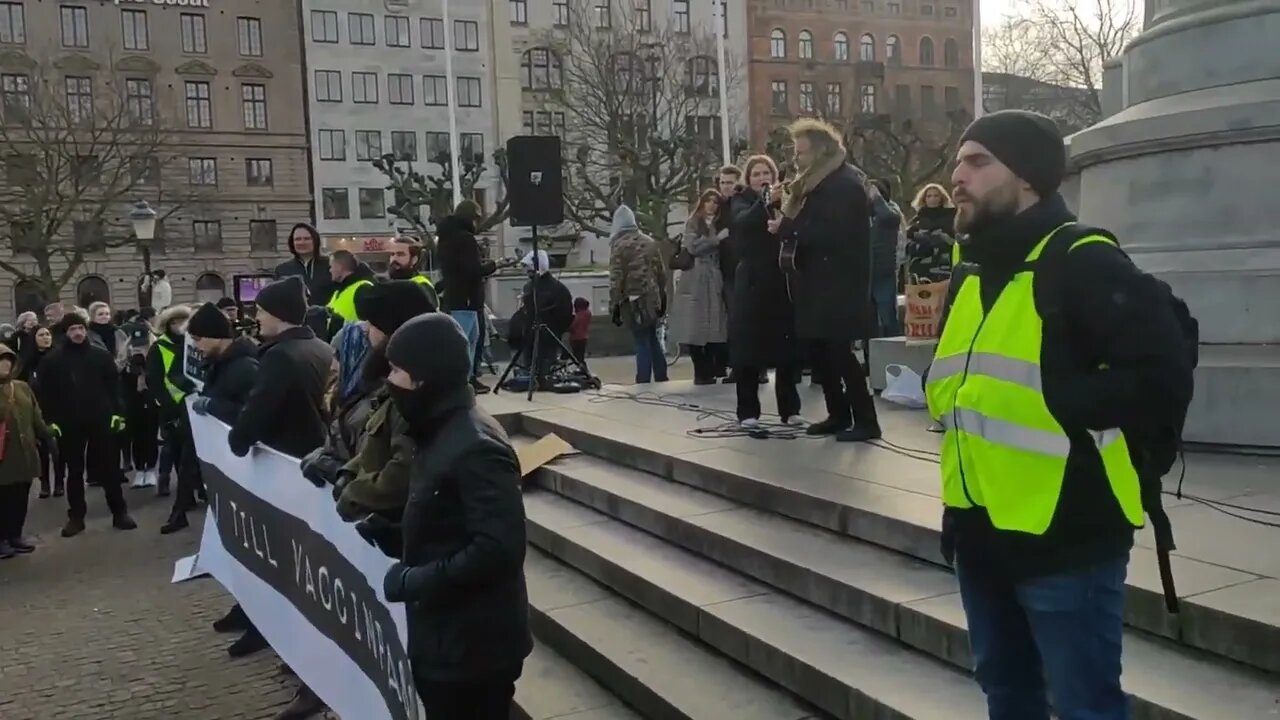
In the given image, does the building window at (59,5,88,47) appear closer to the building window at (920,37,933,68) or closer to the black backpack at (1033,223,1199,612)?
the building window at (920,37,933,68)

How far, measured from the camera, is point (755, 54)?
203 ft

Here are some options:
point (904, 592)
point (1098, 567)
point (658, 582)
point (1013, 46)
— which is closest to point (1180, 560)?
point (904, 592)

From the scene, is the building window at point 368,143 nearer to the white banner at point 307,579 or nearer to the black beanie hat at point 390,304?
the white banner at point 307,579

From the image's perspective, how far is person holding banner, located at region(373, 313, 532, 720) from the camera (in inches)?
124

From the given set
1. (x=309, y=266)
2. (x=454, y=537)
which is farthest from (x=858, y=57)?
(x=454, y=537)

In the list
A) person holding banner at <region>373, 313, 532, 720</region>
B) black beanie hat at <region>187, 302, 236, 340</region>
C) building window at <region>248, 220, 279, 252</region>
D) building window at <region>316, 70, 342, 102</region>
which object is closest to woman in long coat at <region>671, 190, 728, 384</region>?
black beanie hat at <region>187, 302, 236, 340</region>

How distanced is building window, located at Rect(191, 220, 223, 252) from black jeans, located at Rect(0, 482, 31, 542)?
44091 mm

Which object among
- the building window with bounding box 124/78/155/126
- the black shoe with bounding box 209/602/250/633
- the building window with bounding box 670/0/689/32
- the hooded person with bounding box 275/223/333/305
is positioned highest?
the building window with bounding box 670/0/689/32

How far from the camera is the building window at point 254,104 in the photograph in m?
52.8

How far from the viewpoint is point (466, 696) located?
3348mm

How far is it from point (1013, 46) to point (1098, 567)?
146 feet

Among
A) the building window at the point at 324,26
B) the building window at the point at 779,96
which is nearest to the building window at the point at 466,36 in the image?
the building window at the point at 324,26

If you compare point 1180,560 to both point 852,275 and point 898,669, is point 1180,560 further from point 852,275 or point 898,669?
point 852,275

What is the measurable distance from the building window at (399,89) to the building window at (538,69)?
19.7 ft
